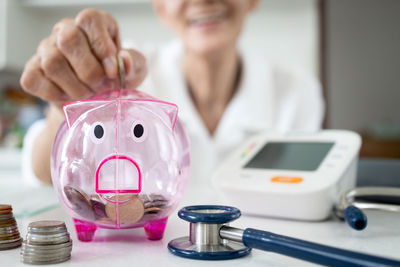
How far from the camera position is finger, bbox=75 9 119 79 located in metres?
0.44

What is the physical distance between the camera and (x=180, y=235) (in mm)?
343

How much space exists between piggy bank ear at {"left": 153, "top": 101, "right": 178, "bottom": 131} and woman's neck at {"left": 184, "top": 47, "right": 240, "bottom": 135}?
2.42 ft

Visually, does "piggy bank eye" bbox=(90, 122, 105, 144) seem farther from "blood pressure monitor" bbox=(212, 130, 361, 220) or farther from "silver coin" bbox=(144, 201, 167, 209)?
"blood pressure monitor" bbox=(212, 130, 361, 220)

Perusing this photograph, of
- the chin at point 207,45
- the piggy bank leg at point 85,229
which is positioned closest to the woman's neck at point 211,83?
Result: the chin at point 207,45

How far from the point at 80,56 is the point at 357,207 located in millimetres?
327

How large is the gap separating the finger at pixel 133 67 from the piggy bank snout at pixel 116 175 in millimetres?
162

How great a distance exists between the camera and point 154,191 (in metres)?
0.31

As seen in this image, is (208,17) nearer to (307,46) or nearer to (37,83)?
(37,83)

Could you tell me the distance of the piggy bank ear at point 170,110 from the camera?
1.08 feet

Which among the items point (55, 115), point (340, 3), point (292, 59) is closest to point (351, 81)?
point (340, 3)

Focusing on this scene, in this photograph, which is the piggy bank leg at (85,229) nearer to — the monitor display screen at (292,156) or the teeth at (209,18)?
the monitor display screen at (292,156)

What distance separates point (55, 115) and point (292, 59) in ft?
4.81

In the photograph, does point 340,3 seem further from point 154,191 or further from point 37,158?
point 154,191

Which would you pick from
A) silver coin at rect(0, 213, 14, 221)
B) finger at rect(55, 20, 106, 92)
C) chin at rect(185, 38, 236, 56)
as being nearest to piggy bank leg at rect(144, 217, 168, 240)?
silver coin at rect(0, 213, 14, 221)
